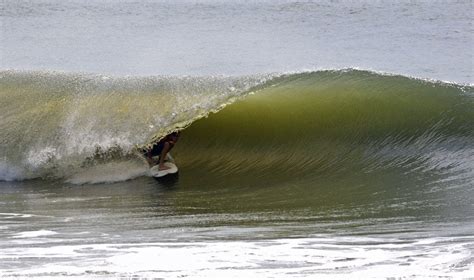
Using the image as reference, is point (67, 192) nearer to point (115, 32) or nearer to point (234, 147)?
point (234, 147)

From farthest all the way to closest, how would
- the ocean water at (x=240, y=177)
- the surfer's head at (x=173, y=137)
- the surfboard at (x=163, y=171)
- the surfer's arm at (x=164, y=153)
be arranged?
the surfer's head at (x=173, y=137), the surfer's arm at (x=164, y=153), the surfboard at (x=163, y=171), the ocean water at (x=240, y=177)

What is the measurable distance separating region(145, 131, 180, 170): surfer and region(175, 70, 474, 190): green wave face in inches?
19.2

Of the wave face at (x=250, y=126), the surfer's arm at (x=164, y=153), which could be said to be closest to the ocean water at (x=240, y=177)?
the wave face at (x=250, y=126)

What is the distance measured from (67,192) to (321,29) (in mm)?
17380

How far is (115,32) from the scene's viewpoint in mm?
26031

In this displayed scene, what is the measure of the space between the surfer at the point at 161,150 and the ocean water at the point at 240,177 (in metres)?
0.10

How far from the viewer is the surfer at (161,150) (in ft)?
29.5

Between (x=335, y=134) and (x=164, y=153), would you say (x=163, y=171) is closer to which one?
(x=164, y=153)

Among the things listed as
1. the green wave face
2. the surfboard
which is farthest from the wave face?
the surfboard

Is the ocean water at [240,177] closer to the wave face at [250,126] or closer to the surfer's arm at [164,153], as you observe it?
the wave face at [250,126]

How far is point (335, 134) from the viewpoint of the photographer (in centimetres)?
1009

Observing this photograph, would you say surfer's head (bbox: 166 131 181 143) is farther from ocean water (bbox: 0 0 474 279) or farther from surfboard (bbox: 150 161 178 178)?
surfboard (bbox: 150 161 178 178)

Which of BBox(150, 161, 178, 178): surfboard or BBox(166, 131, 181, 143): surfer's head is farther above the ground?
BBox(166, 131, 181, 143): surfer's head

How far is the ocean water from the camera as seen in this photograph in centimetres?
584
